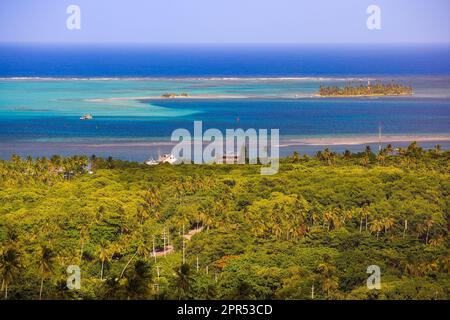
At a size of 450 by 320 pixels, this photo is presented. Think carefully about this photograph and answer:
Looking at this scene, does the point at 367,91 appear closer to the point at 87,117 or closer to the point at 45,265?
the point at 87,117

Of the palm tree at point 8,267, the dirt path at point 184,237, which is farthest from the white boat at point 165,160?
the palm tree at point 8,267

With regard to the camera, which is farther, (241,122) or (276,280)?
(241,122)

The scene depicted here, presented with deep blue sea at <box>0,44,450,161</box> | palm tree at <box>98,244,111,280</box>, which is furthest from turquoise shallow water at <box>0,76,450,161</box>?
palm tree at <box>98,244,111,280</box>

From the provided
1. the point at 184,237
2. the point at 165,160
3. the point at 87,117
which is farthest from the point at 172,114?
the point at 184,237

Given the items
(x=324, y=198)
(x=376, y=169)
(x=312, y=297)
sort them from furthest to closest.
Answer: (x=376, y=169)
(x=324, y=198)
(x=312, y=297)

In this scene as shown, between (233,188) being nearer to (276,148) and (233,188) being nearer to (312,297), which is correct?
(312,297)

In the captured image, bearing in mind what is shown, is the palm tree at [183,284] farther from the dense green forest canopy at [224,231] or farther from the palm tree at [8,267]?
the palm tree at [8,267]
